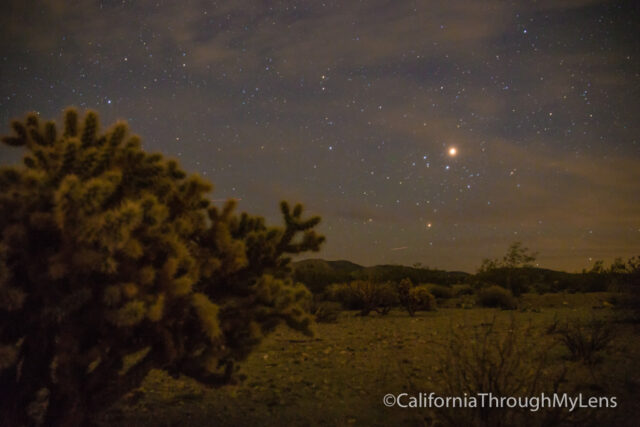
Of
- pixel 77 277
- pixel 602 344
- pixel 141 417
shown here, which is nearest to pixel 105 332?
pixel 77 277

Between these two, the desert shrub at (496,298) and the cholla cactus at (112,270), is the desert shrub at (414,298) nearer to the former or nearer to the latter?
the desert shrub at (496,298)

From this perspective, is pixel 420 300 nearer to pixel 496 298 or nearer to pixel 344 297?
pixel 344 297

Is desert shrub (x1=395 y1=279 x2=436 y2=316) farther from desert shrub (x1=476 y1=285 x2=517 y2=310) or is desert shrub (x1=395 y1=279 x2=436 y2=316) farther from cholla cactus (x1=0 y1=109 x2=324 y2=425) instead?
cholla cactus (x1=0 y1=109 x2=324 y2=425)

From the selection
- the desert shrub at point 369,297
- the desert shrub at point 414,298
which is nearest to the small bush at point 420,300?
the desert shrub at point 414,298

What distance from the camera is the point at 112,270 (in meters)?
3.37

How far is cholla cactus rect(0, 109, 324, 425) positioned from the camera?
3436 mm

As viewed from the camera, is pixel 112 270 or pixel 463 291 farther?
pixel 463 291

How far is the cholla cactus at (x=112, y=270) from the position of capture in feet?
11.3

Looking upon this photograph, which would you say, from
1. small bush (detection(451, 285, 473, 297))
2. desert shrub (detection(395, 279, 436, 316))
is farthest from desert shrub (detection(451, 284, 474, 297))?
desert shrub (detection(395, 279, 436, 316))

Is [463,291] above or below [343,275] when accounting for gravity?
below

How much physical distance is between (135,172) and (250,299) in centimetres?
162

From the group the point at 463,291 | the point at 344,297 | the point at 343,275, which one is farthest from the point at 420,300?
the point at 343,275

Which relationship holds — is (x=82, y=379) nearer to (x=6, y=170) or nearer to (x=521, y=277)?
(x=6, y=170)

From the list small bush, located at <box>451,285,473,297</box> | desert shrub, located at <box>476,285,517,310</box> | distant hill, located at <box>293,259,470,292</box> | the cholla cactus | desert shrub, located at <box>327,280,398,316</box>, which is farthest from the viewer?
small bush, located at <box>451,285,473,297</box>
